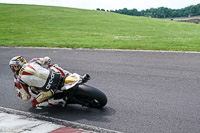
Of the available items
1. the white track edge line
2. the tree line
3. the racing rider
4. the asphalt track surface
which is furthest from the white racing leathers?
the tree line

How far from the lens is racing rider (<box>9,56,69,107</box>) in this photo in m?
5.43

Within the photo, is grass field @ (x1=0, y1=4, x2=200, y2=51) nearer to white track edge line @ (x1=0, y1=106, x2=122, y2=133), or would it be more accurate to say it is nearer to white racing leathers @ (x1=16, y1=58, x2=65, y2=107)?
white racing leathers @ (x1=16, y1=58, x2=65, y2=107)

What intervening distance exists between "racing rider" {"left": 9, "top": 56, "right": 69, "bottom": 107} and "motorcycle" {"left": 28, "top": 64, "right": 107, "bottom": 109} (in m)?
0.14

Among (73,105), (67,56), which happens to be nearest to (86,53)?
(67,56)

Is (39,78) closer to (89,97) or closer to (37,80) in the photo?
(37,80)

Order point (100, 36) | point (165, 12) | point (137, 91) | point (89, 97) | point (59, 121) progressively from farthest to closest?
point (165, 12) → point (100, 36) → point (137, 91) → point (89, 97) → point (59, 121)

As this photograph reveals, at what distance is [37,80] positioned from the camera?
17.8ft

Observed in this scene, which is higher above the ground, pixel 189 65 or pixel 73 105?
pixel 189 65

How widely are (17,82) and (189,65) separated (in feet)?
20.0

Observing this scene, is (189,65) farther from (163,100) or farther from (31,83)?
(31,83)

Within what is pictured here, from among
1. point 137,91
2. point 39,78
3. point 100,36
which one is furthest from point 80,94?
point 100,36

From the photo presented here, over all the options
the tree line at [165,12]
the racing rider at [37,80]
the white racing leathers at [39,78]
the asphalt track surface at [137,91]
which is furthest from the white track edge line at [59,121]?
the tree line at [165,12]

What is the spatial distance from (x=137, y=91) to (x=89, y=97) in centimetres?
173

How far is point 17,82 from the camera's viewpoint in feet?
18.8
